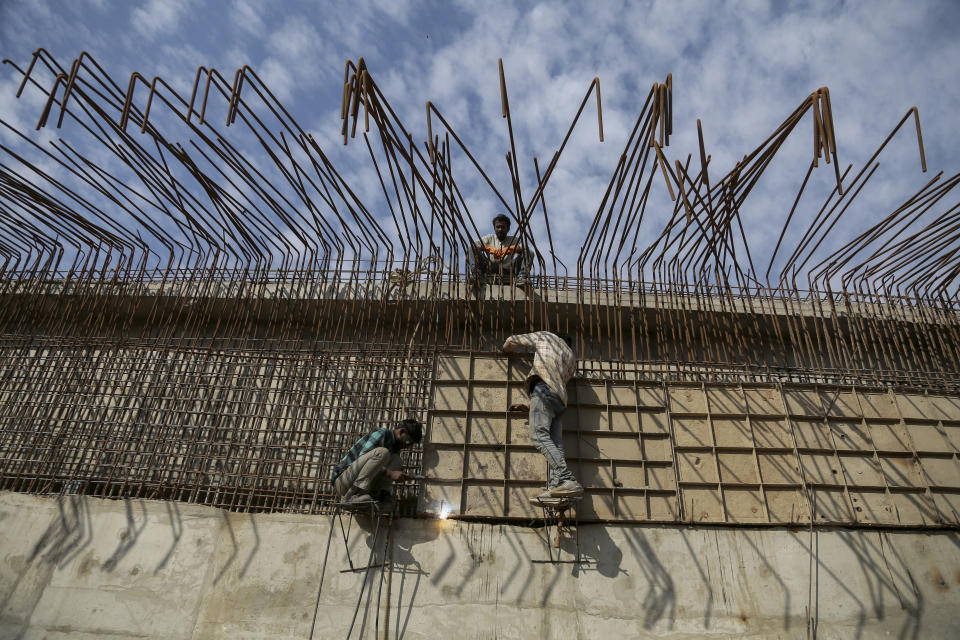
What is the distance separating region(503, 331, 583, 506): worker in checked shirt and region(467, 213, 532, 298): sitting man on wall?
1061mm

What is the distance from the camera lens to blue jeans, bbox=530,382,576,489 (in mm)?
5008

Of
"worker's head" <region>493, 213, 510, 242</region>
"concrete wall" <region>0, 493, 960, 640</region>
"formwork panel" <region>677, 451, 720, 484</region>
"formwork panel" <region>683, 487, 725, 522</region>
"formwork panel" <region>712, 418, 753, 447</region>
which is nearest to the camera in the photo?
"concrete wall" <region>0, 493, 960, 640</region>

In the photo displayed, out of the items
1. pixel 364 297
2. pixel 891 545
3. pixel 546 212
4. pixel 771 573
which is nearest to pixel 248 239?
pixel 364 297

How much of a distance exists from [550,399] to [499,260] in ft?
9.88

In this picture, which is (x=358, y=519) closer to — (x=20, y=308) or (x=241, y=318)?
(x=241, y=318)

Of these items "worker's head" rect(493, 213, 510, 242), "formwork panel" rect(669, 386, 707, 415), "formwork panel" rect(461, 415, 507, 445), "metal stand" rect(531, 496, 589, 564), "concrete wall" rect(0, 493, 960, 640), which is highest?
"worker's head" rect(493, 213, 510, 242)

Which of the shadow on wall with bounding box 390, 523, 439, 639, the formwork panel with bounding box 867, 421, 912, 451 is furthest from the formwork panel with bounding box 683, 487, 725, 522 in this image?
A: the shadow on wall with bounding box 390, 523, 439, 639

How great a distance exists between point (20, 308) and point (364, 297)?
5.17 m

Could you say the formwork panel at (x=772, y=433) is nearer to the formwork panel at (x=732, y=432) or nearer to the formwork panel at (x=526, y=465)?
the formwork panel at (x=732, y=432)

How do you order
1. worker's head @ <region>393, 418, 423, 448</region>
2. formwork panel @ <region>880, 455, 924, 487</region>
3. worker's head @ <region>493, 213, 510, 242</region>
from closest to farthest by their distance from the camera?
worker's head @ <region>393, 418, 423, 448</region>
formwork panel @ <region>880, 455, 924, 487</region>
worker's head @ <region>493, 213, 510, 242</region>

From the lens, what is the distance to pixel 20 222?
7.56 m

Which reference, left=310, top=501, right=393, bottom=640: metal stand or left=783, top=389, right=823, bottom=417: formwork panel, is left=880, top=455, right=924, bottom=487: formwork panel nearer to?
left=783, top=389, right=823, bottom=417: formwork panel

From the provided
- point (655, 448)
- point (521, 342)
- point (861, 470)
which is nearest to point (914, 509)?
point (861, 470)

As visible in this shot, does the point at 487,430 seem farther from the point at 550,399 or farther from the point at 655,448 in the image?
the point at 655,448
